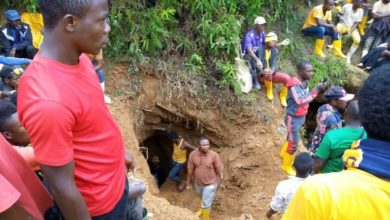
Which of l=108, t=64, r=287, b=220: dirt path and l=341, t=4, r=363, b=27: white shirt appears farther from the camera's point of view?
l=341, t=4, r=363, b=27: white shirt

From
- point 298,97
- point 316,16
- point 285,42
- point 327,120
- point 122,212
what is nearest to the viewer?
point 122,212

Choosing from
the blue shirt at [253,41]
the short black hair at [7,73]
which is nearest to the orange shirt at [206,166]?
the blue shirt at [253,41]

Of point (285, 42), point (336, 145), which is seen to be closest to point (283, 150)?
point (285, 42)

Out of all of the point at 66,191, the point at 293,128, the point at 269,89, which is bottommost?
the point at 269,89

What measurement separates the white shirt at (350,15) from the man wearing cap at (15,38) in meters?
6.84

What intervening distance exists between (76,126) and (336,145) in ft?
8.52

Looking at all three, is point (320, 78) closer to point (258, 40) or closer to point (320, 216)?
point (258, 40)

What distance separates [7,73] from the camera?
5004 millimetres

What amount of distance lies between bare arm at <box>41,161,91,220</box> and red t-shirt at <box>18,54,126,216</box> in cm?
4

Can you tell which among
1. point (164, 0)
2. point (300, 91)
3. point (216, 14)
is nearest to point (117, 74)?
point (164, 0)

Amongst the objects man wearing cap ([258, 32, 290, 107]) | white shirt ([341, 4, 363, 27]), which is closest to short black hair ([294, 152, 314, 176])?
man wearing cap ([258, 32, 290, 107])

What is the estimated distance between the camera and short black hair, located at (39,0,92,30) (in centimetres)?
156

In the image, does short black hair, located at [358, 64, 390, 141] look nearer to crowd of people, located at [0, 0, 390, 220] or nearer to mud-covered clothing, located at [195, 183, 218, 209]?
crowd of people, located at [0, 0, 390, 220]

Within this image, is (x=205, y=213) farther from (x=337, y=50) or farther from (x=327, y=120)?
(x=337, y=50)
